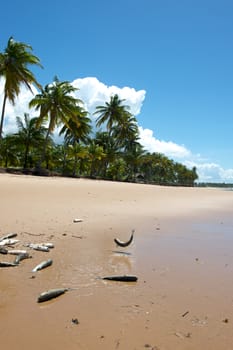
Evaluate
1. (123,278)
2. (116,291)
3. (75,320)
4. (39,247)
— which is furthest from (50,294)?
(39,247)

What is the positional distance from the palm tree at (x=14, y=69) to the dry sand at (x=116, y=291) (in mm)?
18725

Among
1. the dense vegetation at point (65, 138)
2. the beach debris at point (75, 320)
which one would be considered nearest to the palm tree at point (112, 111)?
the dense vegetation at point (65, 138)

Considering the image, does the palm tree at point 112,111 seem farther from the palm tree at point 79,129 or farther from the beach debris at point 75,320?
the beach debris at point 75,320

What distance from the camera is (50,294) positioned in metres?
4.04

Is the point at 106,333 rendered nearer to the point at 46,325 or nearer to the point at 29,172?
the point at 46,325

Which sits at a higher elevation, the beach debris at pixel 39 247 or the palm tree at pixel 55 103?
the palm tree at pixel 55 103

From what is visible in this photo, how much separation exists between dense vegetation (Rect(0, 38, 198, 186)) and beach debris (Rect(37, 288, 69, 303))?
2341 cm

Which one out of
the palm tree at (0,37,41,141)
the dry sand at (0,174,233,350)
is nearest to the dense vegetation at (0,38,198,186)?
the palm tree at (0,37,41,141)

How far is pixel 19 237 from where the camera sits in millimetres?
7078

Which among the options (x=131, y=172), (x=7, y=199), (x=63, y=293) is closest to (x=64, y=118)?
(x=7, y=199)

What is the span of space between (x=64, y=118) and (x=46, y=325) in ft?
97.3

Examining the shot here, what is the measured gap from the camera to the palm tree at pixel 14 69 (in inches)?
997

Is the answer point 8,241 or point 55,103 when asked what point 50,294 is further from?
point 55,103

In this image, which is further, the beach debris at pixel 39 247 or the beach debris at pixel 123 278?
the beach debris at pixel 39 247
